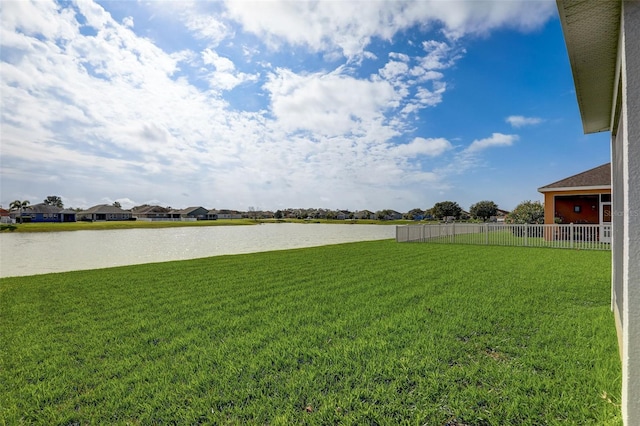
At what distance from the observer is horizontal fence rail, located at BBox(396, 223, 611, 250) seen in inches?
507

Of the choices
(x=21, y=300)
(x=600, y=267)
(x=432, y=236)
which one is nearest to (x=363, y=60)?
(x=432, y=236)

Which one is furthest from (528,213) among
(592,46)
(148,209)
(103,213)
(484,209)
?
(148,209)

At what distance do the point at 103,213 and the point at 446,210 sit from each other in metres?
89.5

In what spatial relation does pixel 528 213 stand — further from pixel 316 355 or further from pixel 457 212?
pixel 457 212

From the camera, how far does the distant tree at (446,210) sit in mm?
76400

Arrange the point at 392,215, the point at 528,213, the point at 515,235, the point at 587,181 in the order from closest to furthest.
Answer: the point at 515,235 → the point at 587,181 → the point at 528,213 → the point at 392,215

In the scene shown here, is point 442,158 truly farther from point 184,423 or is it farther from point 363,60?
point 184,423

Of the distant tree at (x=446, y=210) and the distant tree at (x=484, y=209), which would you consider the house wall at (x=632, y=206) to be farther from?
the distant tree at (x=446, y=210)

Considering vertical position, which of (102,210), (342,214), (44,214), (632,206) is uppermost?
(102,210)

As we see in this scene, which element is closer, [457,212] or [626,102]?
[626,102]

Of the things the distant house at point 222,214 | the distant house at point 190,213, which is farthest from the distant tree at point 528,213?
the distant house at point 222,214

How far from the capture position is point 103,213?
3076 inches

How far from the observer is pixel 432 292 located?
5715mm

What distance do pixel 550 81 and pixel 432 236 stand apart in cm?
900
